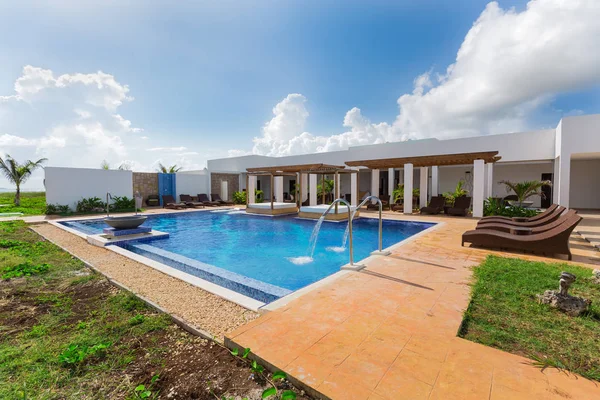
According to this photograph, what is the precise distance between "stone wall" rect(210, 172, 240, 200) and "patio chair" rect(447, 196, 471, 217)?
18520 mm

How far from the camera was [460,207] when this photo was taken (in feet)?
46.4

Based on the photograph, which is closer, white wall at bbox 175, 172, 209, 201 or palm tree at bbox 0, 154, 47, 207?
palm tree at bbox 0, 154, 47, 207

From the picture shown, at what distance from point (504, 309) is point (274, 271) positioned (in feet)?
14.2

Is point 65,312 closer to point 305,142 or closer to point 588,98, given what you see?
point 588,98

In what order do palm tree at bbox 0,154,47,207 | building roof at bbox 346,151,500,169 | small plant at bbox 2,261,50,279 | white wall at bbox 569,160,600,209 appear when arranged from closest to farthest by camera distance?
small plant at bbox 2,261,50,279
building roof at bbox 346,151,500,169
white wall at bbox 569,160,600,209
palm tree at bbox 0,154,47,207

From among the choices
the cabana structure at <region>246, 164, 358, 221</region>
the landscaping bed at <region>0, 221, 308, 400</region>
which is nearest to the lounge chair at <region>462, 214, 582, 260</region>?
the landscaping bed at <region>0, 221, 308, 400</region>

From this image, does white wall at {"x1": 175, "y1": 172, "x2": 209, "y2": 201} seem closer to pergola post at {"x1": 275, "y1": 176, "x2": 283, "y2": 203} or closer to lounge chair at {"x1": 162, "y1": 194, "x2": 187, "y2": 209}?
lounge chair at {"x1": 162, "y1": 194, "x2": 187, "y2": 209}

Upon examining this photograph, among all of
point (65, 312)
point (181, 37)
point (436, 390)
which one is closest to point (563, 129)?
point (436, 390)

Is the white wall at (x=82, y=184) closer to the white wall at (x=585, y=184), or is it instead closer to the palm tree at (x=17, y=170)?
the palm tree at (x=17, y=170)

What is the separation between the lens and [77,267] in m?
5.75

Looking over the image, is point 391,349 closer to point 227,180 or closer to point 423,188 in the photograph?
point 423,188

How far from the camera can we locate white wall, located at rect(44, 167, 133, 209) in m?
16.0

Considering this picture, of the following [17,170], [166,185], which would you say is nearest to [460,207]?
[166,185]

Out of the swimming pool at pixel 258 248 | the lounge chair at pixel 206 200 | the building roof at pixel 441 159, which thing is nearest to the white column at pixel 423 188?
the building roof at pixel 441 159
